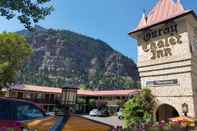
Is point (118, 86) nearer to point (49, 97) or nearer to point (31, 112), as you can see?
point (49, 97)

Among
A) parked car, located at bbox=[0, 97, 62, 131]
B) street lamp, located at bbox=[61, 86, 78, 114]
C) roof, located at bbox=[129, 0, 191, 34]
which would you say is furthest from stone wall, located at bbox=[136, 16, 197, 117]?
parked car, located at bbox=[0, 97, 62, 131]

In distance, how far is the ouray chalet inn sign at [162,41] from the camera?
1270cm

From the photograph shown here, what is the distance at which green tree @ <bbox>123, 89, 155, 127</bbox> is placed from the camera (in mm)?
12273

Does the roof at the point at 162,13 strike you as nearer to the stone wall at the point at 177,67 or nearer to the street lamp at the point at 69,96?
the stone wall at the point at 177,67

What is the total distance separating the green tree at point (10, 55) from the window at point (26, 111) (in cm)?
1661

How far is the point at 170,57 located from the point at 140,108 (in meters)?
3.16

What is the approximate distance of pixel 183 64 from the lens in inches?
472

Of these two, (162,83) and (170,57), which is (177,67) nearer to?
(170,57)

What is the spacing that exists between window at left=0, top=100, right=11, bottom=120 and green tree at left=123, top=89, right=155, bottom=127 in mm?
7135

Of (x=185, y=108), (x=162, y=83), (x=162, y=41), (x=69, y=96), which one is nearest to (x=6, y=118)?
(x=69, y=96)

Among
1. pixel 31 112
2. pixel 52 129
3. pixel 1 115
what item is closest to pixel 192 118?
pixel 31 112

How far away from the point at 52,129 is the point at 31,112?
3.81 m

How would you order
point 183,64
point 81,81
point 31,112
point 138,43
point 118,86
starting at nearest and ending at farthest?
point 31,112 < point 183,64 < point 138,43 < point 118,86 < point 81,81

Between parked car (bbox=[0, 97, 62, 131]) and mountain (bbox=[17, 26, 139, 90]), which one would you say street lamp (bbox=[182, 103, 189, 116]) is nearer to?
parked car (bbox=[0, 97, 62, 131])
